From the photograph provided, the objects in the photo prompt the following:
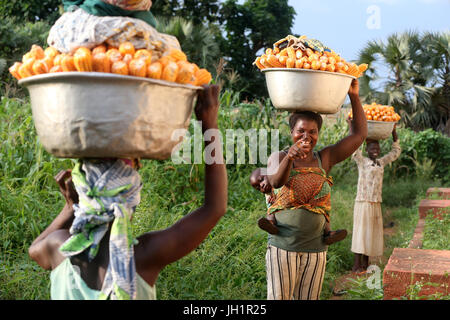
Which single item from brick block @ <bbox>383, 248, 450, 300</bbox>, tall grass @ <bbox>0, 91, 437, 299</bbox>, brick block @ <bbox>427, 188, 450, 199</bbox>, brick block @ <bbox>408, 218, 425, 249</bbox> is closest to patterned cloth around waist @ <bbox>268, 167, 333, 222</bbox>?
brick block @ <bbox>383, 248, 450, 300</bbox>

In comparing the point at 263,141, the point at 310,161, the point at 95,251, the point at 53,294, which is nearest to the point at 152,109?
the point at 95,251

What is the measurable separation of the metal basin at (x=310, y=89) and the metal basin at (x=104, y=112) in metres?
1.20

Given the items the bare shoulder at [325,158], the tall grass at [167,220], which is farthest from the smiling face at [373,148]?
the bare shoulder at [325,158]

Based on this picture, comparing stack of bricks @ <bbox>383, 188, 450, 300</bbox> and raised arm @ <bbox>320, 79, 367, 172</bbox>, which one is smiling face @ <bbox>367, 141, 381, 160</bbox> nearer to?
stack of bricks @ <bbox>383, 188, 450, 300</bbox>

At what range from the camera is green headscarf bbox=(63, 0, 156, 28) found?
1.47 m

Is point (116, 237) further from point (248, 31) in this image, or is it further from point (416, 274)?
point (248, 31)

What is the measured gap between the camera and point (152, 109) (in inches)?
55.2

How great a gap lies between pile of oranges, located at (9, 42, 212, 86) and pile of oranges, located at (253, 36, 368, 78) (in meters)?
1.18

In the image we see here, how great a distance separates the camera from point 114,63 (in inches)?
52.8

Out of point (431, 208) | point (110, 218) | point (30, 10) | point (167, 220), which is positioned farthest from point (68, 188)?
point (30, 10)

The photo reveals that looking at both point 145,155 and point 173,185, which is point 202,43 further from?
point 145,155

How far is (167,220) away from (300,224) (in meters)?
2.02

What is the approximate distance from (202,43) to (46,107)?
13.2 meters

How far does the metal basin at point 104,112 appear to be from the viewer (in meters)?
1.35
